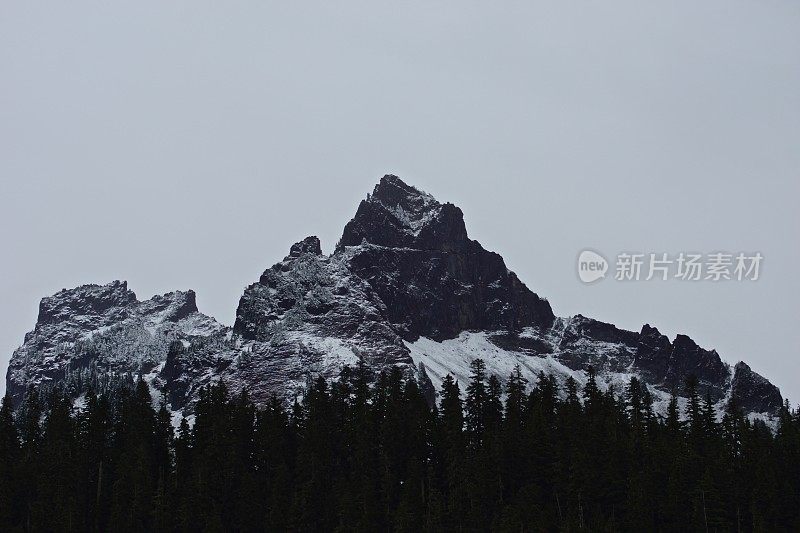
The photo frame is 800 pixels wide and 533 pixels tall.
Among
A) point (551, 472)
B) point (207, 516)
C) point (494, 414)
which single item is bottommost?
point (207, 516)

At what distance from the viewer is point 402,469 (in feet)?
373

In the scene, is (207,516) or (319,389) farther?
(319,389)

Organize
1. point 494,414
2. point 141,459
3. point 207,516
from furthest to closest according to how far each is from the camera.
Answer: point 494,414
point 141,459
point 207,516

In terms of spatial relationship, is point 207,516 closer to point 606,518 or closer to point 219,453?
point 219,453

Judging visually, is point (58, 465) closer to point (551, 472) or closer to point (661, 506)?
point (551, 472)

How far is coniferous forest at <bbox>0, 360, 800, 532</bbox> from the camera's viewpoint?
96.0 m

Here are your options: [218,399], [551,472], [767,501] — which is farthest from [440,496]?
[218,399]

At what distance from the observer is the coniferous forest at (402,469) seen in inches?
3780

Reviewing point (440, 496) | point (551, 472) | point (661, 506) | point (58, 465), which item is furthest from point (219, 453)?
point (661, 506)

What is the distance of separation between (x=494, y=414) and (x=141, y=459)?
40577 millimetres

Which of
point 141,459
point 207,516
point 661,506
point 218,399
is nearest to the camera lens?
point 661,506

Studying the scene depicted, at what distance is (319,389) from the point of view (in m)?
135

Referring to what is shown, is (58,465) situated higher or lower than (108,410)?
lower

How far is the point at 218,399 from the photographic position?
134 m
